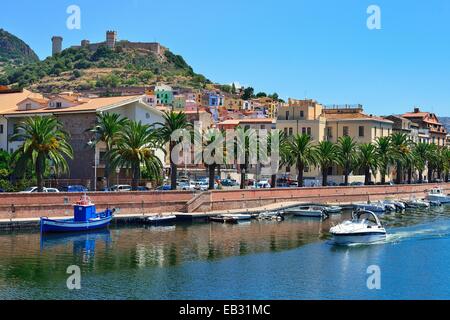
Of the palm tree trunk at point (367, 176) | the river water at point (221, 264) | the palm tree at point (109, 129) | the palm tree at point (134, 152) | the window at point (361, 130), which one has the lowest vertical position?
the river water at point (221, 264)

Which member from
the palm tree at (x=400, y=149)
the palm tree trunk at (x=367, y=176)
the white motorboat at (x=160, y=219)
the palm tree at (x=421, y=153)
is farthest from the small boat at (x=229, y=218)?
the palm tree at (x=421, y=153)

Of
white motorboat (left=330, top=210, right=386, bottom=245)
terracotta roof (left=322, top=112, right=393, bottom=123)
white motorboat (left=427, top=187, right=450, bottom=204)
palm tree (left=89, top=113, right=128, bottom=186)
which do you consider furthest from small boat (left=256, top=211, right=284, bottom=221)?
terracotta roof (left=322, top=112, right=393, bottom=123)

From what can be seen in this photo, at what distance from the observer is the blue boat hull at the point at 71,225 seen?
184ft

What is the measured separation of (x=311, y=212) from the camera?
77.0 metres

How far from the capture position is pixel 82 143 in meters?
81.8

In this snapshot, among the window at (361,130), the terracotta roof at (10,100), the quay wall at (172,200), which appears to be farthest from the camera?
the window at (361,130)

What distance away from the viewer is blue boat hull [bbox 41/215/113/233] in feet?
184

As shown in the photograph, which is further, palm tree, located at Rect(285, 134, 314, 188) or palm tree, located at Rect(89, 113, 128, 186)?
palm tree, located at Rect(285, 134, 314, 188)

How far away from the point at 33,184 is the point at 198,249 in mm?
29075

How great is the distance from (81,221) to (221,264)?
1822 cm

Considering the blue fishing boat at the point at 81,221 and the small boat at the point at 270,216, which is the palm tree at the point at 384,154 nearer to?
the small boat at the point at 270,216

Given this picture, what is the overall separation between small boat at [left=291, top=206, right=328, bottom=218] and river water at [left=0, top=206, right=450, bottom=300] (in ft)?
37.9

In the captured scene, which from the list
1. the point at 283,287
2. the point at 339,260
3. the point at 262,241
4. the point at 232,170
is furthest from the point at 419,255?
the point at 232,170

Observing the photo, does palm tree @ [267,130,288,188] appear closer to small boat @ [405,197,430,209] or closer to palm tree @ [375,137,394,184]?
palm tree @ [375,137,394,184]
